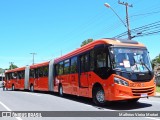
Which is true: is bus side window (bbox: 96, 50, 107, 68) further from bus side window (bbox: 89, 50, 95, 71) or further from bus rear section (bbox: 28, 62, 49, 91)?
bus rear section (bbox: 28, 62, 49, 91)

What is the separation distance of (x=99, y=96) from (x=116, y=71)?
6.63ft

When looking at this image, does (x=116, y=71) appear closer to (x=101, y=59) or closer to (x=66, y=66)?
(x=101, y=59)

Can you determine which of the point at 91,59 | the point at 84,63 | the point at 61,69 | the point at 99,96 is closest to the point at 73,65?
the point at 84,63

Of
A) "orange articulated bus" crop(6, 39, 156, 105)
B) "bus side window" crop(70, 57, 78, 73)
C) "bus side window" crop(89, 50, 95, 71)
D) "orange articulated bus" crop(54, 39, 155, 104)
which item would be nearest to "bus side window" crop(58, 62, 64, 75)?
"bus side window" crop(70, 57, 78, 73)

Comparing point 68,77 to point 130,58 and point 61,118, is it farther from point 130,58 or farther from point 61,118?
point 61,118

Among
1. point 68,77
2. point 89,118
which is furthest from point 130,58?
point 68,77

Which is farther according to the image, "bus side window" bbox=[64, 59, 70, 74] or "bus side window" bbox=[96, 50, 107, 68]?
"bus side window" bbox=[64, 59, 70, 74]

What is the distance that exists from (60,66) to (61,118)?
35.1ft

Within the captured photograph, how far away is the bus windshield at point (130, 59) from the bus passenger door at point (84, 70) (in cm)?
266

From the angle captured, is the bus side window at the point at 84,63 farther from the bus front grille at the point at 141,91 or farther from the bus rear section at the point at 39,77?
the bus rear section at the point at 39,77

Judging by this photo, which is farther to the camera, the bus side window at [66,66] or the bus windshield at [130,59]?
the bus side window at [66,66]

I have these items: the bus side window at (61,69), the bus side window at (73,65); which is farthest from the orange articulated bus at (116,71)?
the bus side window at (61,69)

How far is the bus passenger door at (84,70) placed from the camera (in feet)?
49.2

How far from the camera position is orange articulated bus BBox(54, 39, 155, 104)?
473 inches
